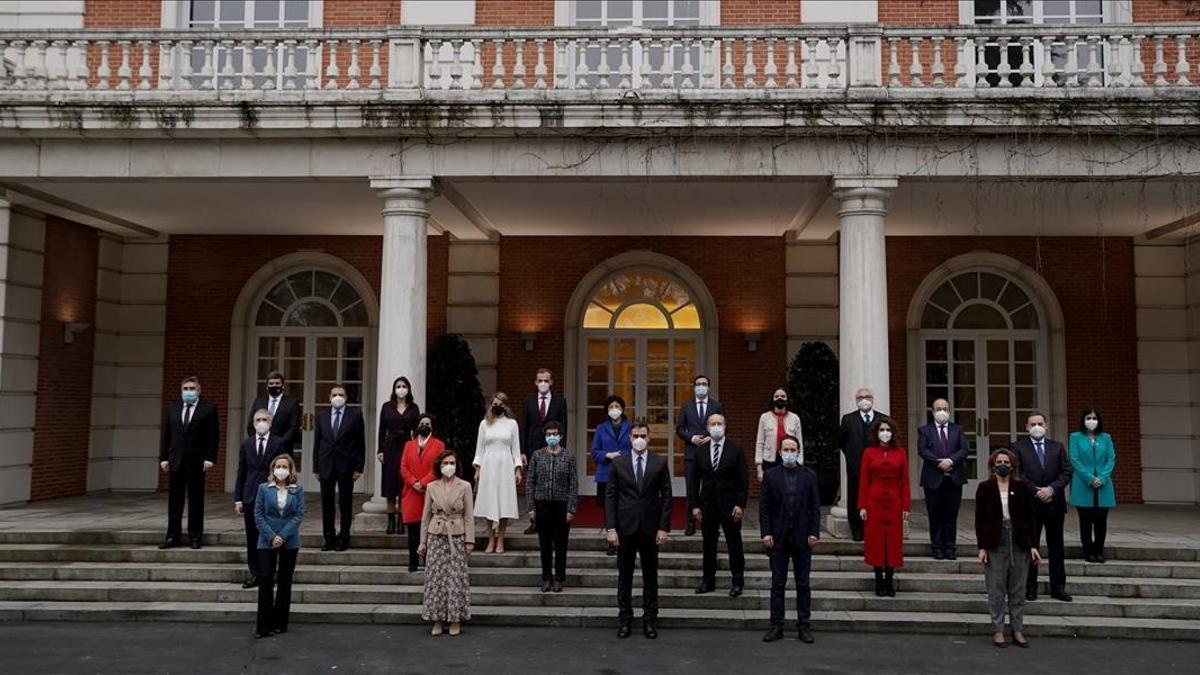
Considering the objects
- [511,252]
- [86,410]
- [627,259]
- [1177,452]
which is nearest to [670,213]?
[627,259]

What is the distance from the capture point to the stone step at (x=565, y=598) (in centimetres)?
801

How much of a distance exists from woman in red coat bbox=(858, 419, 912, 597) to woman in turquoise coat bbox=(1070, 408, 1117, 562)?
2.06 m

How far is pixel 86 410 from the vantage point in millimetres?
13633

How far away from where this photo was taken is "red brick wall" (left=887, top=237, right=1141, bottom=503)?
1348 centimetres

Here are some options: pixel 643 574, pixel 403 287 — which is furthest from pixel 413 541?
pixel 403 287

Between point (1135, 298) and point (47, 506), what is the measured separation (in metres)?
16.0

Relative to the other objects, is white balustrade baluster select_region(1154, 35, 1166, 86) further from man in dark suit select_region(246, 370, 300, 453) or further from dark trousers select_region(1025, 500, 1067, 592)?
man in dark suit select_region(246, 370, 300, 453)

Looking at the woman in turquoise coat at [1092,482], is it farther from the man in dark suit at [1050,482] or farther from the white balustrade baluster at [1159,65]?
the white balustrade baluster at [1159,65]

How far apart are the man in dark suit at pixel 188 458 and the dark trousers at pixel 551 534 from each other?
12.2 feet

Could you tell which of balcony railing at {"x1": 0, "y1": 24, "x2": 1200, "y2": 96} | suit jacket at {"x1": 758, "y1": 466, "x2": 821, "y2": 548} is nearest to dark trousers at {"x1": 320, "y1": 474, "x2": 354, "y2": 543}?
balcony railing at {"x1": 0, "y1": 24, "x2": 1200, "y2": 96}

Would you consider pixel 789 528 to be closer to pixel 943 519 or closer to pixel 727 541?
pixel 727 541

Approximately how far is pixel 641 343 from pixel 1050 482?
7028 millimetres

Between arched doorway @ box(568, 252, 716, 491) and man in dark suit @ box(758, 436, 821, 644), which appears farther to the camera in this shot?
arched doorway @ box(568, 252, 716, 491)

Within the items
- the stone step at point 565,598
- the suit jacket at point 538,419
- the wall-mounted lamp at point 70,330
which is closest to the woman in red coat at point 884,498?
the stone step at point 565,598
